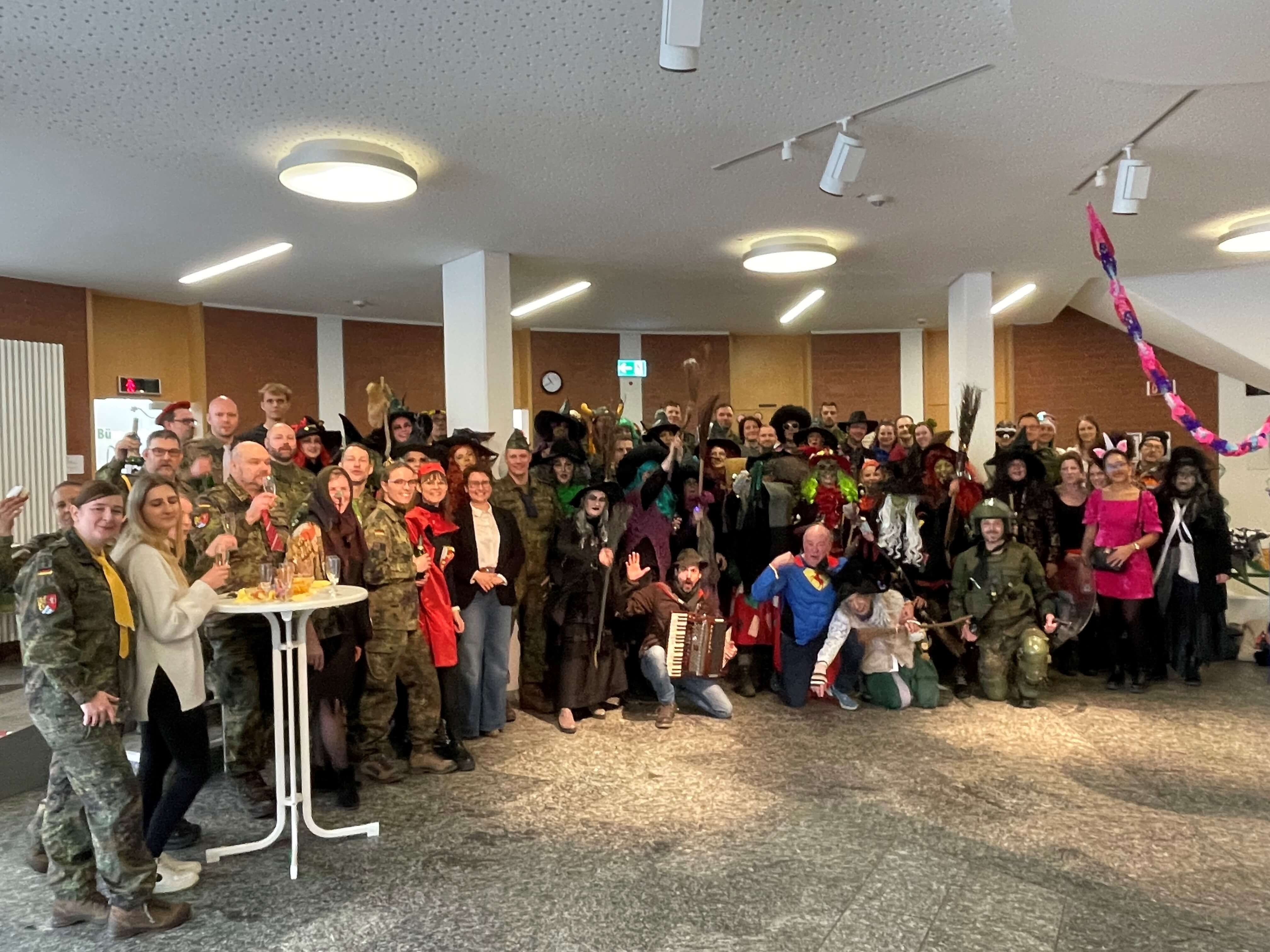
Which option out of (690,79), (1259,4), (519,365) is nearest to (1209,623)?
(1259,4)

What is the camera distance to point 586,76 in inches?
140

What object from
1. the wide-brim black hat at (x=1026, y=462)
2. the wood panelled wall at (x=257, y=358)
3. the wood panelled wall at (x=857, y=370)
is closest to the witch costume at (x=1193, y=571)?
the wide-brim black hat at (x=1026, y=462)

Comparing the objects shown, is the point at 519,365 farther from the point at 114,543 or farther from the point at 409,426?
the point at 114,543

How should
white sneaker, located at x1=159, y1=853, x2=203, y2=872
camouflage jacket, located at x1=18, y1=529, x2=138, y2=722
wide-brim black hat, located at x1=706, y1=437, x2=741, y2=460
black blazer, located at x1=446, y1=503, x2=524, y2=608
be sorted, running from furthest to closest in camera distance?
wide-brim black hat, located at x1=706, y1=437, x2=741, y2=460 → black blazer, located at x1=446, y1=503, x2=524, y2=608 → white sneaker, located at x1=159, y1=853, x2=203, y2=872 → camouflage jacket, located at x1=18, y1=529, x2=138, y2=722

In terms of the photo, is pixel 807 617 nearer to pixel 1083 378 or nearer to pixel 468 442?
pixel 468 442

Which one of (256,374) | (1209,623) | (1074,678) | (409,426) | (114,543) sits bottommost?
(1074,678)

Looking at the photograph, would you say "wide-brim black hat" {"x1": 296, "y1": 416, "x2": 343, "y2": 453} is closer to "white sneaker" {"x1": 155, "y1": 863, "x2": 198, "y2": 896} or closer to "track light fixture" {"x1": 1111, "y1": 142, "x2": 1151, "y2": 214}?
"white sneaker" {"x1": 155, "y1": 863, "x2": 198, "y2": 896}

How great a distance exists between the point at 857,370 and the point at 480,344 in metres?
6.17

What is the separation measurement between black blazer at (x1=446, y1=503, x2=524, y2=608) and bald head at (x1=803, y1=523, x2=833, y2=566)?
172 centimetres

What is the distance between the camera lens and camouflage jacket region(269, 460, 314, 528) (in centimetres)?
414

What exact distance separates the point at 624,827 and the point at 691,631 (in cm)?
159

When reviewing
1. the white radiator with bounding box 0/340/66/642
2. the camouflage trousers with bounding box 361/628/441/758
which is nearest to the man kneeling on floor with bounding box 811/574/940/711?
the camouflage trousers with bounding box 361/628/441/758

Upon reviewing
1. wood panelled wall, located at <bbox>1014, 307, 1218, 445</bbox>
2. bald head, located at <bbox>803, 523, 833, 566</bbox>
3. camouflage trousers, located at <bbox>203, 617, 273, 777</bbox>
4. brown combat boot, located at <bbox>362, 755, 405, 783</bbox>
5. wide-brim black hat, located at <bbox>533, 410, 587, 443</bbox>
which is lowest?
brown combat boot, located at <bbox>362, 755, 405, 783</bbox>

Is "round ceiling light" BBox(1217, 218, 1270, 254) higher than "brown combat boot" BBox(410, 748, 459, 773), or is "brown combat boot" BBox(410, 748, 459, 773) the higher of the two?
"round ceiling light" BBox(1217, 218, 1270, 254)
